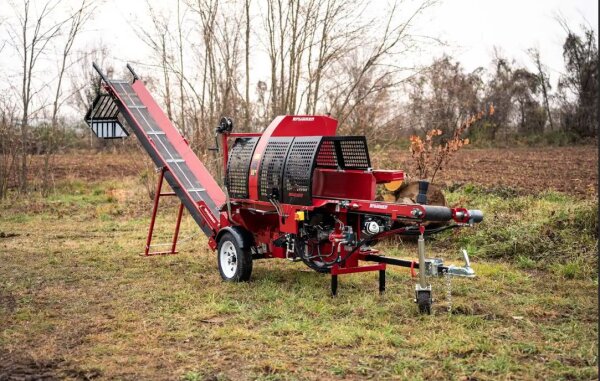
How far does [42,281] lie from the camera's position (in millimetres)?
8250

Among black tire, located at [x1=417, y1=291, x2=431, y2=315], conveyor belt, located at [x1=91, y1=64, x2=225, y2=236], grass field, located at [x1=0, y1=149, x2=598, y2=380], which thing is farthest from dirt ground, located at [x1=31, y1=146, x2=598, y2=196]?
black tire, located at [x1=417, y1=291, x2=431, y2=315]

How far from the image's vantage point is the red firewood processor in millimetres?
6516

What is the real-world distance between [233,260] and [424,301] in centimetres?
265

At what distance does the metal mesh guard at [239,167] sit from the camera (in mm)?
7898

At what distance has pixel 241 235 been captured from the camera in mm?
7980

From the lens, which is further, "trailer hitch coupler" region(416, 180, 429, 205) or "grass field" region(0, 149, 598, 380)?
"trailer hitch coupler" region(416, 180, 429, 205)

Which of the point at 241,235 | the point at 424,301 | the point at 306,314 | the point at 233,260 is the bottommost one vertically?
the point at 306,314

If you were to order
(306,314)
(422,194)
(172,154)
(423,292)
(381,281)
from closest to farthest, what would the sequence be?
(423,292), (422,194), (306,314), (381,281), (172,154)

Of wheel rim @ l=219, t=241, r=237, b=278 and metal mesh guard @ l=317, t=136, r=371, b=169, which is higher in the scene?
metal mesh guard @ l=317, t=136, r=371, b=169

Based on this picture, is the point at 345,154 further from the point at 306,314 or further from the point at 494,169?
the point at 494,169

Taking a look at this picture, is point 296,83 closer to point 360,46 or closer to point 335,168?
point 360,46

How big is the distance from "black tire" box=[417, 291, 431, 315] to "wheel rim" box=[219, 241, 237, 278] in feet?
8.26

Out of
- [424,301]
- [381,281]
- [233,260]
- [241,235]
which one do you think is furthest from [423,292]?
[233,260]

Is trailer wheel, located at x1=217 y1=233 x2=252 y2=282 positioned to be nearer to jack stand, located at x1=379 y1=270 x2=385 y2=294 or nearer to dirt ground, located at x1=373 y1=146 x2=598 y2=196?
jack stand, located at x1=379 y1=270 x2=385 y2=294
